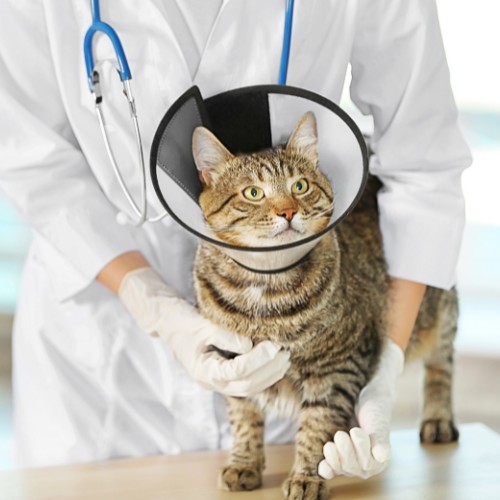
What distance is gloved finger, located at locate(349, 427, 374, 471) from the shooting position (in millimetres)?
1134

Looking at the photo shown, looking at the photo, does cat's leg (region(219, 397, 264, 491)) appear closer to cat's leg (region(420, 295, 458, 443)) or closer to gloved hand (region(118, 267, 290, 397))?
gloved hand (region(118, 267, 290, 397))

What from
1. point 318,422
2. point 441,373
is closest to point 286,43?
point 318,422

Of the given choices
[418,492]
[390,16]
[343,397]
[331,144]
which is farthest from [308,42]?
[418,492]

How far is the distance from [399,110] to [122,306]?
559 millimetres

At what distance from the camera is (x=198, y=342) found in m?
1.26

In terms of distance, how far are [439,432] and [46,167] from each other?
2.59ft

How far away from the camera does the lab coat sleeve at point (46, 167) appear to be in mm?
1336

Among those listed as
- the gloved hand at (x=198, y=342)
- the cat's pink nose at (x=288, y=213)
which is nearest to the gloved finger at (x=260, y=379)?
the gloved hand at (x=198, y=342)

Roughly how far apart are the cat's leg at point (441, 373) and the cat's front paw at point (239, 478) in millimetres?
412

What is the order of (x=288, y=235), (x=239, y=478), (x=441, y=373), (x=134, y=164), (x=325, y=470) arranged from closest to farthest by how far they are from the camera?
1. (x=288, y=235)
2. (x=325, y=470)
3. (x=239, y=478)
4. (x=134, y=164)
5. (x=441, y=373)

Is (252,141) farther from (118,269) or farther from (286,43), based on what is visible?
(118,269)

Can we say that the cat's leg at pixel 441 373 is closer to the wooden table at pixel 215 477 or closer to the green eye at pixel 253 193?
the wooden table at pixel 215 477

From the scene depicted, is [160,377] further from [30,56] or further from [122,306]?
[30,56]

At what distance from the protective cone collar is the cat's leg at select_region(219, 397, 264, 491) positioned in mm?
310
